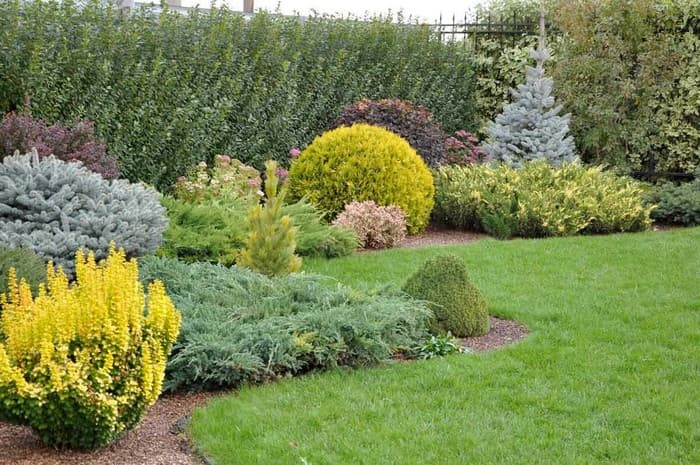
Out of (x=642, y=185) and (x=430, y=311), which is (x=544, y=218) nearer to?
(x=642, y=185)

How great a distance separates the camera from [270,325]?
221 inches

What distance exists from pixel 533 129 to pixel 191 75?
5475 millimetres

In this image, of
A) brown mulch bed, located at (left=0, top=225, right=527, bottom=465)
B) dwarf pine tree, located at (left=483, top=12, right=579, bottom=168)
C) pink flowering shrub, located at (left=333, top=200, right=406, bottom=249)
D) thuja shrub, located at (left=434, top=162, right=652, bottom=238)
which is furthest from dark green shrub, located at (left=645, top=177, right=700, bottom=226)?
brown mulch bed, located at (left=0, top=225, right=527, bottom=465)

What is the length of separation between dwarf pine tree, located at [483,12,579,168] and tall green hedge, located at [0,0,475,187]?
2.05 m

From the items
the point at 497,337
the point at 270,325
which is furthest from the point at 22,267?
the point at 497,337

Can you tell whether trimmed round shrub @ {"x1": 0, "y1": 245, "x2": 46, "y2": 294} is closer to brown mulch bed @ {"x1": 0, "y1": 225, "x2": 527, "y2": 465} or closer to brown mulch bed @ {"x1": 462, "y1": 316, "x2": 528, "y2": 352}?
brown mulch bed @ {"x1": 0, "y1": 225, "x2": 527, "y2": 465}

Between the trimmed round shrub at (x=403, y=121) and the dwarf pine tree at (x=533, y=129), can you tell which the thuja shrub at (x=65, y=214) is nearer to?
the trimmed round shrub at (x=403, y=121)

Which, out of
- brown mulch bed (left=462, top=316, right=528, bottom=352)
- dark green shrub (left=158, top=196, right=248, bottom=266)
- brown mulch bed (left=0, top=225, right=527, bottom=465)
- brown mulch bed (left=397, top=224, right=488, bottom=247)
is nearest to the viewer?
brown mulch bed (left=0, top=225, right=527, bottom=465)

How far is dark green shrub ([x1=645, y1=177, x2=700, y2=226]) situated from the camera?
11.8m

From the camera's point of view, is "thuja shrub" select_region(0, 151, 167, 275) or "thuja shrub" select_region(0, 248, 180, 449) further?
"thuja shrub" select_region(0, 151, 167, 275)

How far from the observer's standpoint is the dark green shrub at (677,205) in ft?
38.7

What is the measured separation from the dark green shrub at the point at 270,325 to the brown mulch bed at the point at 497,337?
0.39 meters

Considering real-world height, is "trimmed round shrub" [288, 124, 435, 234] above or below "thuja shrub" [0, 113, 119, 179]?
below

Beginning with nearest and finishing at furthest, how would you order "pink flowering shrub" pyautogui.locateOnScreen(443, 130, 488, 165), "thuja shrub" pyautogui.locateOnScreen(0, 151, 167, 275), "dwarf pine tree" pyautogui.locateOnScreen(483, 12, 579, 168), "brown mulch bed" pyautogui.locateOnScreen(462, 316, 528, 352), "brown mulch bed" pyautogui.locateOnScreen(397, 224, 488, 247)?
"brown mulch bed" pyautogui.locateOnScreen(462, 316, 528, 352)
"thuja shrub" pyautogui.locateOnScreen(0, 151, 167, 275)
"brown mulch bed" pyautogui.locateOnScreen(397, 224, 488, 247)
"dwarf pine tree" pyautogui.locateOnScreen(483, 12, 579, 168)
"pink flowering shrub" pyautogui.locateOnScreen(443, 130, 488, 165)
